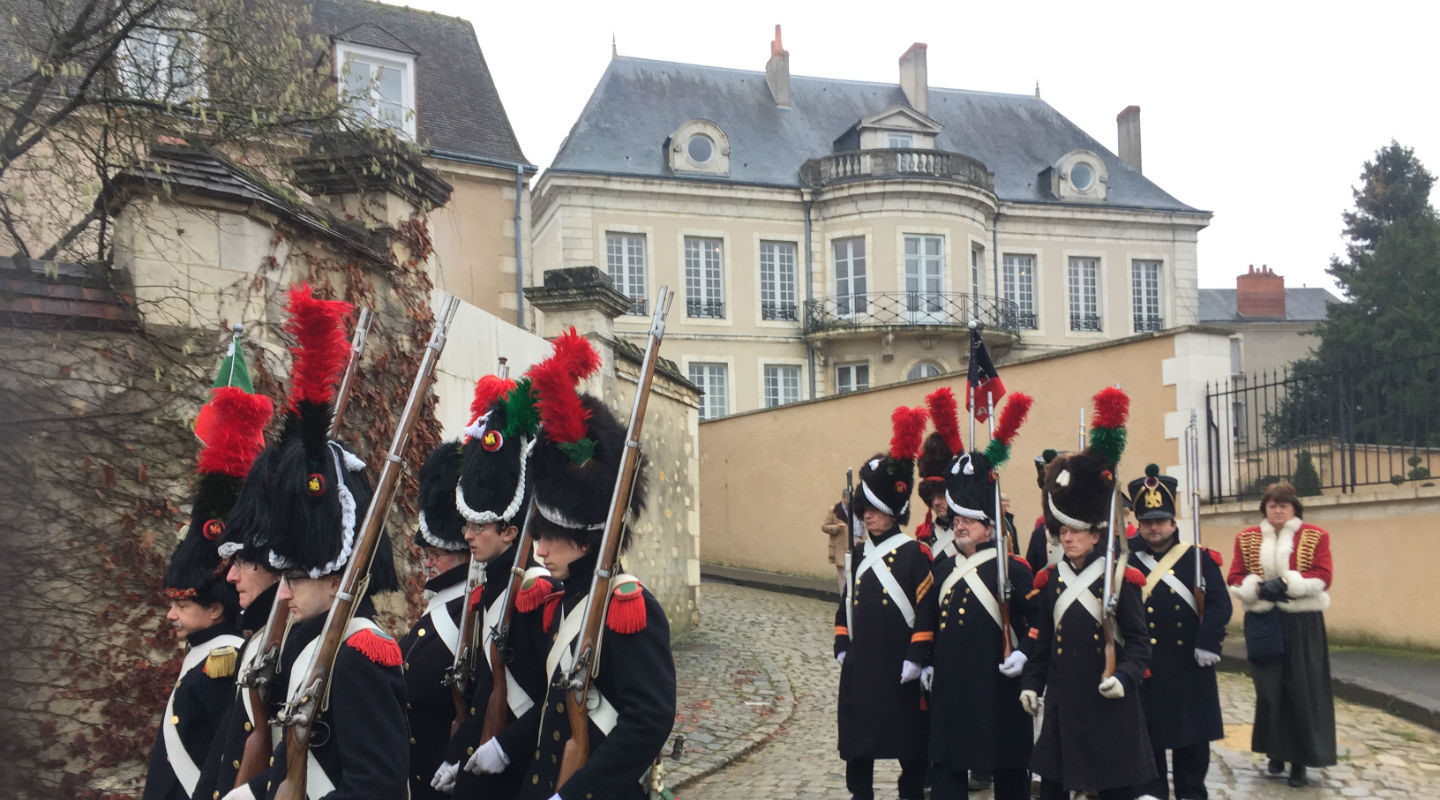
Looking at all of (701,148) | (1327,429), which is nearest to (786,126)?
(701,148)

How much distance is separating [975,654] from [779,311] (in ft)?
76.5

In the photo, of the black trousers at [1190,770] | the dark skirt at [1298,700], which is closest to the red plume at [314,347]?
the black trousers at [1190,770]

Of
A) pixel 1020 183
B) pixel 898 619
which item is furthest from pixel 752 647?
pixel 1020 183

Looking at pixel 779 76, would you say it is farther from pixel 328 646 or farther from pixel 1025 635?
pixel 328 646

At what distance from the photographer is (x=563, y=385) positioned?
3.74 meters

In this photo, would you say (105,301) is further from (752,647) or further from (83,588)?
(752,647)

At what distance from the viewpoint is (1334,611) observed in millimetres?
11617

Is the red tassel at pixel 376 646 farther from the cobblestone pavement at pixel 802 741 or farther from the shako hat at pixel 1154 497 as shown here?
the shako hat at pixel 1154 497

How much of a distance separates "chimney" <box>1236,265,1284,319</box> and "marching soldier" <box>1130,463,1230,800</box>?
36320 millimetres

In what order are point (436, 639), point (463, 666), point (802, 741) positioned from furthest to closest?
point (802, 741) < point (436, 639) < point (463, 666)

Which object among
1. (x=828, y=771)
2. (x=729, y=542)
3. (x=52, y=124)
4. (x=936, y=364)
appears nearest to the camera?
(x=52, y=124)

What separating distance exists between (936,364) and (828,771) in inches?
865

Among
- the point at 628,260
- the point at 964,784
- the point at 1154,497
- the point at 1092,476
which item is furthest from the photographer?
the point at 628,260

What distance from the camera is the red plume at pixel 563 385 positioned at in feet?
12.3
